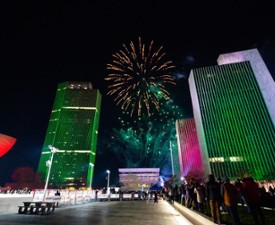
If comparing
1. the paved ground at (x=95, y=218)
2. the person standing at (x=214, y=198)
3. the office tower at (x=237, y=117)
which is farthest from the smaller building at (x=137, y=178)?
the person standing at (x=214, y=198)

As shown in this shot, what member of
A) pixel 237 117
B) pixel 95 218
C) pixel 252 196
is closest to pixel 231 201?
pixel 252 196

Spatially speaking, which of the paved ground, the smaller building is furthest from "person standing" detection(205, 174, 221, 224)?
the smaller building

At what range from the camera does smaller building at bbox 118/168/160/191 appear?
127750mm

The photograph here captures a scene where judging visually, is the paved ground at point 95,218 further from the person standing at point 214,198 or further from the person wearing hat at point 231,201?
the person wearing hat at point 231,201

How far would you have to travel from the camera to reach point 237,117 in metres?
74.3

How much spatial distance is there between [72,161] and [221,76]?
11409cm

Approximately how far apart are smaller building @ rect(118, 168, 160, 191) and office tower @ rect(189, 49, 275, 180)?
61837 mm

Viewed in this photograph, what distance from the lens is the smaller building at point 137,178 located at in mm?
127750

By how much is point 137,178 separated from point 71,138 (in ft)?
189

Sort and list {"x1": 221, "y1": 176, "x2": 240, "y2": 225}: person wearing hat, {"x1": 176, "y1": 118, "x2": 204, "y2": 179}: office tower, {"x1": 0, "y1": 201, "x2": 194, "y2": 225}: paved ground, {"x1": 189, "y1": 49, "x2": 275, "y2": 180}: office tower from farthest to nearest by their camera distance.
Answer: {"x1": 176, "y1": 118, "x2": 204, "y2": 179}: office tower < {"x1": 189, "y1": 49, "x2": 275, "y2": 180}: office tower < {"x1": 0, "y1": 201, "x2": 194, "y2": 225}: paved ground < {"x1": 221, "y1": 176, "x2": 240, "y2": 225}: person wearing hat

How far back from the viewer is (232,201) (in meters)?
6.93

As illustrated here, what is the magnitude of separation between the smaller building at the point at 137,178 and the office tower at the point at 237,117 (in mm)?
61837

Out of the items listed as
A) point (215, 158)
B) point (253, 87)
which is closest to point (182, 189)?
point (215, 158)

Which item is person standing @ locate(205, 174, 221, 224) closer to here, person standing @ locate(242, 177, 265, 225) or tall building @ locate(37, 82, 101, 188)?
person standing @ locate(242, 177, 265, 225)
